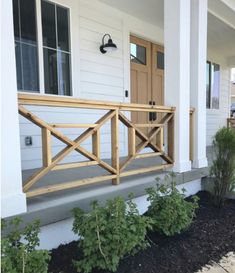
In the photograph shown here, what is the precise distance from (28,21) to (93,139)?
2001 millimetres

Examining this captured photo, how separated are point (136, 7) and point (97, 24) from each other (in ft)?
2.46

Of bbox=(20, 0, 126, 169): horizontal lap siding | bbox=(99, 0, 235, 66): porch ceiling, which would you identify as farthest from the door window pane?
bbox=(99, 0, 235, 66): porch ceiling

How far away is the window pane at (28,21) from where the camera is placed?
3.47 meters

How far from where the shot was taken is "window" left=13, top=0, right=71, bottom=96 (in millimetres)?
3453

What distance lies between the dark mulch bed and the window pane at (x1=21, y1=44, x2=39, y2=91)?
2.12m

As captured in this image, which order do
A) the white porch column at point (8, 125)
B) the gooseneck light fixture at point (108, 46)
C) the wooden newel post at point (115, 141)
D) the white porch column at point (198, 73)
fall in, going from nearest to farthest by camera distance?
1. the white porch column at point (8, 125)
2. the wooden newel post at point (115, 141)
3. the white porch column at point (198, 73)
4. the gooseneck light fixture at point (108, 46)

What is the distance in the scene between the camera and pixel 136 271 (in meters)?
2.02

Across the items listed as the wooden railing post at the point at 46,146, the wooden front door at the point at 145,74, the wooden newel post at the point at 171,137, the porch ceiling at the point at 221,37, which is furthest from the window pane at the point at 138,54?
the wooden railing post at the point at 46,146

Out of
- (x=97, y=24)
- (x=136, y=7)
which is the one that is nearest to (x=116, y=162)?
(x=97, y=24)

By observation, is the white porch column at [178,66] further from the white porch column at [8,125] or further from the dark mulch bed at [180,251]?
the white porch column at [8,125]

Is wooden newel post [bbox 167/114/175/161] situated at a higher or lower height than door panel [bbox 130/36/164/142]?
lower

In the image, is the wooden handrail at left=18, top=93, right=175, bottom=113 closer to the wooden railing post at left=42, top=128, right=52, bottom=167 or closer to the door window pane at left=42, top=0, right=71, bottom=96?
the wooden railing post at left=42, top=128, right=52, bottom=167

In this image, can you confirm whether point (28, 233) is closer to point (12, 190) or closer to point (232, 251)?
point (12, 190)

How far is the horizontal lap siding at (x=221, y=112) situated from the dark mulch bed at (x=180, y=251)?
196 inches
